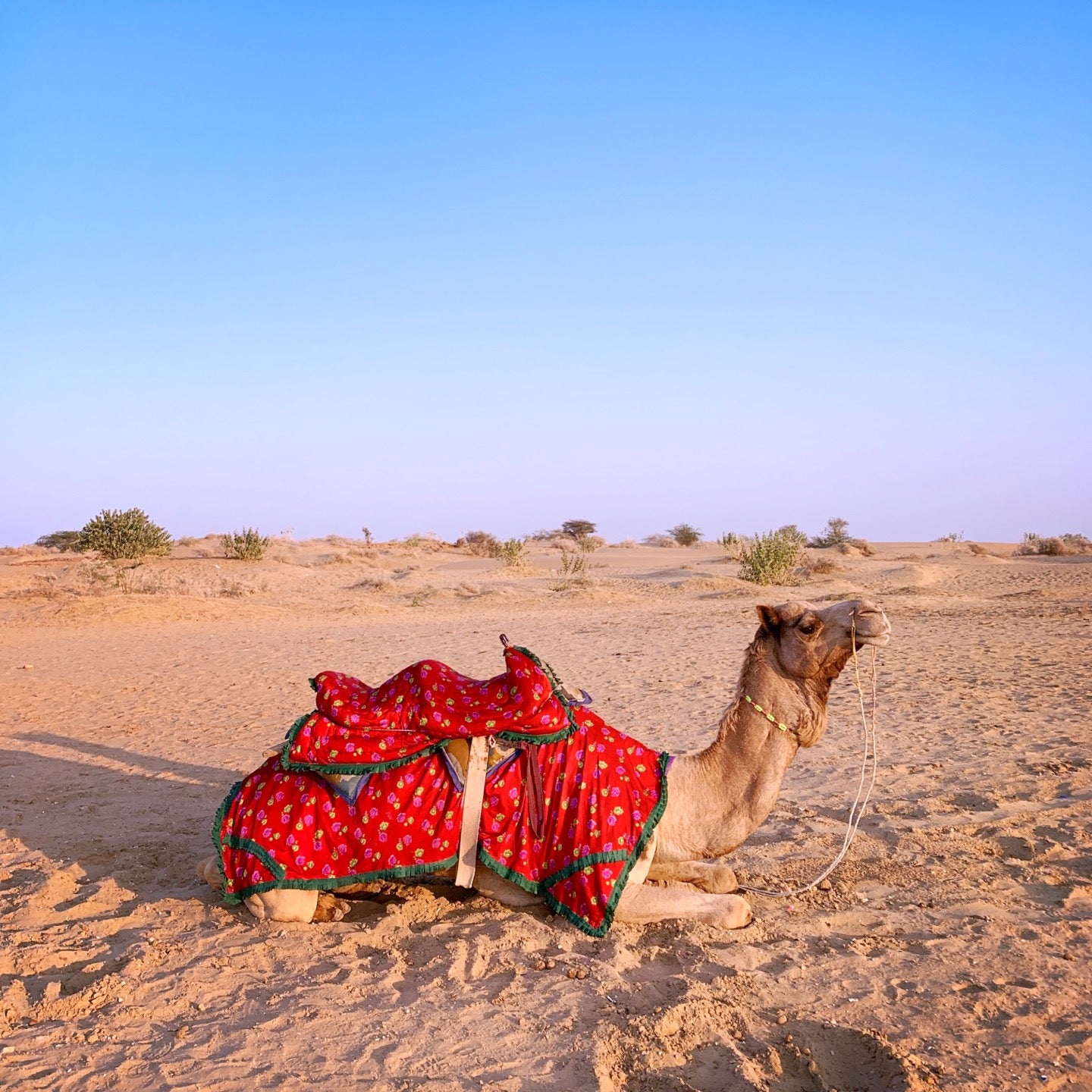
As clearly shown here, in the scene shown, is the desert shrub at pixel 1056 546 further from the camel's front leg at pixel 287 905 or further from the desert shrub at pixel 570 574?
the camel's front leg at pixel 287 905

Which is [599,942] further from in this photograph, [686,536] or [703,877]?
[686,536]

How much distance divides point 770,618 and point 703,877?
4.70 ft

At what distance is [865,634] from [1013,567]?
91.3ft

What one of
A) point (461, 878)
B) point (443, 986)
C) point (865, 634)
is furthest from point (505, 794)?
point (865, 634)

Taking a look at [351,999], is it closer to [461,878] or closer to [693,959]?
[461,878]

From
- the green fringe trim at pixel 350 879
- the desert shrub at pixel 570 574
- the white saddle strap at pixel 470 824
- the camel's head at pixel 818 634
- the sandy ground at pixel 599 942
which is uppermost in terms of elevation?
the camel's head at pixel 818 634

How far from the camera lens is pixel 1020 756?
7418 millimetres

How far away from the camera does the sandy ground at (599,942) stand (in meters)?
3.34

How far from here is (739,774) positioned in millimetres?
4391

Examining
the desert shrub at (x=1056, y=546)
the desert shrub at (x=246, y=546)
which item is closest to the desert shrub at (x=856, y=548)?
the desert shrub at (x=1056, y=546)

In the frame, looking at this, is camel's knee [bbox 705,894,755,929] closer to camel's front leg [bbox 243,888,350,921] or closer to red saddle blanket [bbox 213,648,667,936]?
red saddle blanket [bbox 213,648,667,936]

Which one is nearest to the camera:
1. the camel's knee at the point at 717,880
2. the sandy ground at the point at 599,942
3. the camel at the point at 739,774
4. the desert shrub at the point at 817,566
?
the sandy ground at the point at 599,942

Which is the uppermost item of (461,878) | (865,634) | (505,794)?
(865,634)

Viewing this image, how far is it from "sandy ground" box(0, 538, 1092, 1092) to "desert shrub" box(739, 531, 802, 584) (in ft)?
44.0
